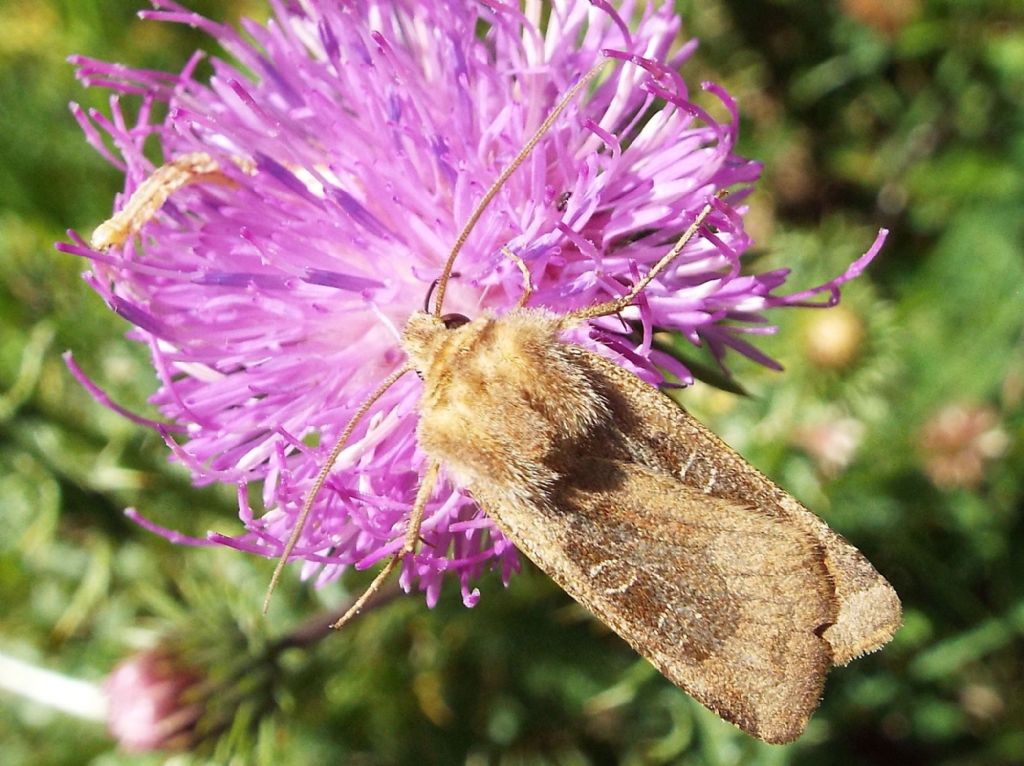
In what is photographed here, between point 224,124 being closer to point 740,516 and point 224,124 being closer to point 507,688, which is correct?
point 740,516

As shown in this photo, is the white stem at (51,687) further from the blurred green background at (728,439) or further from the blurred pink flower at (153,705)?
the blurred pink flower at (153,705)

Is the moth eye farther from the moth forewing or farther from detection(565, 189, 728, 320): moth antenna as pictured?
detection(565, 189, 728, 320): moth antenna

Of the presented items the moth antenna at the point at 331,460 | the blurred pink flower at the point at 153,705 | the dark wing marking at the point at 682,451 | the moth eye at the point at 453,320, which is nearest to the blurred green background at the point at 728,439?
the blurred pink flower at the point at 153,705

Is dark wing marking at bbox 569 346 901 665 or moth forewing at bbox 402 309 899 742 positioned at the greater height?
dark wing marking at bbox 569 346 901 665

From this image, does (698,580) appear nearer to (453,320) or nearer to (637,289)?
(637,289)

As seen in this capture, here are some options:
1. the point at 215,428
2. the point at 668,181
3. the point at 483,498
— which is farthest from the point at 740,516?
the point at 215,428

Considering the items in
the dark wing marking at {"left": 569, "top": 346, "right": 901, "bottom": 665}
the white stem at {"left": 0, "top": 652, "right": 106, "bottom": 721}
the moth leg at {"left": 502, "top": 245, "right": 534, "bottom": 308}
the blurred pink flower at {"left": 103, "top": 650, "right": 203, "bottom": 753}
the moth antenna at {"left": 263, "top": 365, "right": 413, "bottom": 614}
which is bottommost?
the white stem at {"left": 0, "top": 652, "right": 106, "bottom": 721}

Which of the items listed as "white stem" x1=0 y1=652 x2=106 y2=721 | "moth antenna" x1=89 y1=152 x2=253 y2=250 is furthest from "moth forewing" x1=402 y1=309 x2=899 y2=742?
"white stem" x1=0 y1=652 x2=106 y2=721
